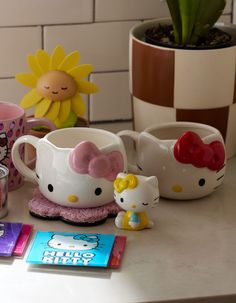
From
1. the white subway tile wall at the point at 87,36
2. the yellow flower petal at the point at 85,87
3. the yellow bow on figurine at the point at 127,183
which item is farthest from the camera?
the white subway tile wall at the point at 87,36

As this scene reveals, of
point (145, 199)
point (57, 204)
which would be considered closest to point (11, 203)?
point (57, 204)

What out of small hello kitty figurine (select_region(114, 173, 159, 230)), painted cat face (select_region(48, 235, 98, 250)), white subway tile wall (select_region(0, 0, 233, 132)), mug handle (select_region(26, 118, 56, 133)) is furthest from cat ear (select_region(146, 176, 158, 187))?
white subway tile wall (select_region(0, 0, 233, 132))

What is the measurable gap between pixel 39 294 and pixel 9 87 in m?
0.54

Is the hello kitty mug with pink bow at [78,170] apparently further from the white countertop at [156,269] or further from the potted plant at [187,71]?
the potted plant at [187,71]

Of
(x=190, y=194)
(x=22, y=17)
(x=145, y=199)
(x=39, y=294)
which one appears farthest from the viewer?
(x=22, y=17)

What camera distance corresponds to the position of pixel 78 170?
3.45 feet

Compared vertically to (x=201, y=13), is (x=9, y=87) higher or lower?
lower

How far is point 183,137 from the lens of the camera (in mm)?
1096

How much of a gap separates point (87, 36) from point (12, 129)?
298 mm

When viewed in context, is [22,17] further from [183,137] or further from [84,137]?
[183,137]

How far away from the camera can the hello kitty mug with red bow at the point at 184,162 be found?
110cm

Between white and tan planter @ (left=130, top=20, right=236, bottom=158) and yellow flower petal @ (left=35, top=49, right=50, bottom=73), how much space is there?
139 millimetres

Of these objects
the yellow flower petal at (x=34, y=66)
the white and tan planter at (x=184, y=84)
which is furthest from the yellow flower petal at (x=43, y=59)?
the white and tan planter at (x=184, y=84)

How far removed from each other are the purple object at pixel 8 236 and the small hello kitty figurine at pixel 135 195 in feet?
0.45
